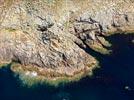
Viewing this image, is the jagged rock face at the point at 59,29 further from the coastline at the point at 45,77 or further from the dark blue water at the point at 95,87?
the dark blue water at the point at 95,87

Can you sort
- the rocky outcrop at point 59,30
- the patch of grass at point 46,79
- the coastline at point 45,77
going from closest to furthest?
1. the patch of grass at point 46,79
2. the coastline at point 45,77
3. the rocky outcrop at point 59,30

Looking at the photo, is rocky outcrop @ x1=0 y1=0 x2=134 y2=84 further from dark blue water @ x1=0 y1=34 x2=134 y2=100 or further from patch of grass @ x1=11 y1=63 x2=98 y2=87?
dark blue water @ x1=0 y1=34 x2=134 y2=100

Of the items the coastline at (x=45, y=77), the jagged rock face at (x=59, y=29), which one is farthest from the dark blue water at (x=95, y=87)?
the jagged rock face at (x=59, y=29)

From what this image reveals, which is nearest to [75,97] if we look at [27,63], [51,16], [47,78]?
[47,78]

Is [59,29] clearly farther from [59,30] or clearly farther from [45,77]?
[45,77]

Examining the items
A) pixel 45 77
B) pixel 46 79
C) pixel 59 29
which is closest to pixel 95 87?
pixel 46 79

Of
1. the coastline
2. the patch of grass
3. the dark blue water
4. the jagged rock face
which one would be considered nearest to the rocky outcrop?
the jagged rock face

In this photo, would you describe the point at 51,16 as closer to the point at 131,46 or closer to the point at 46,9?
the point at 46,9
